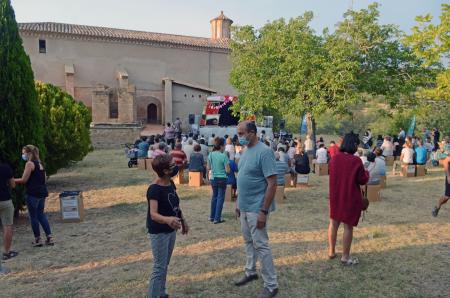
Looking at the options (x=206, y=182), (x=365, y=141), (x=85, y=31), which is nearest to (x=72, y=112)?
(x=206, y=182)

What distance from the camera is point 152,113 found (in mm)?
35750

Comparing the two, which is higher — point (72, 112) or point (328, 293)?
point (72, 112)

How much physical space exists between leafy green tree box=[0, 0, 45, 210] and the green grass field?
157 cm

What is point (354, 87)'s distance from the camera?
1647 cm

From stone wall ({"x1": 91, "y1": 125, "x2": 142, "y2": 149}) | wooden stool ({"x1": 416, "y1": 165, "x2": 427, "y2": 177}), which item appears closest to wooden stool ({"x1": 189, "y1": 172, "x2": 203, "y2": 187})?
wooden stool ({"x1": 416, "y1": 165, "x2": 427, "y2": 177})

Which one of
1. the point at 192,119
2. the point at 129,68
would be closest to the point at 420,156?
the point at 192,119

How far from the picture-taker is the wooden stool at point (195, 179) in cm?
1083

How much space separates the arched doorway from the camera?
35594 millimetres

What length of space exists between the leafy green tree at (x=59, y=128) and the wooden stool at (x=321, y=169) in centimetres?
851

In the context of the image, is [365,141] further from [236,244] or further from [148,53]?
[148,53]

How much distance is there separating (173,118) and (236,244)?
29.0 m

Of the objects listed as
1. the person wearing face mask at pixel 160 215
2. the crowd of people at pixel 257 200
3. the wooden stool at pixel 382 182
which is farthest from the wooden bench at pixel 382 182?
the person wearing face mask at pixel 160 215

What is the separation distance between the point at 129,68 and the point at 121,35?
316 cm

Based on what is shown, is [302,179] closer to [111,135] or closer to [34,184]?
[34,184]
